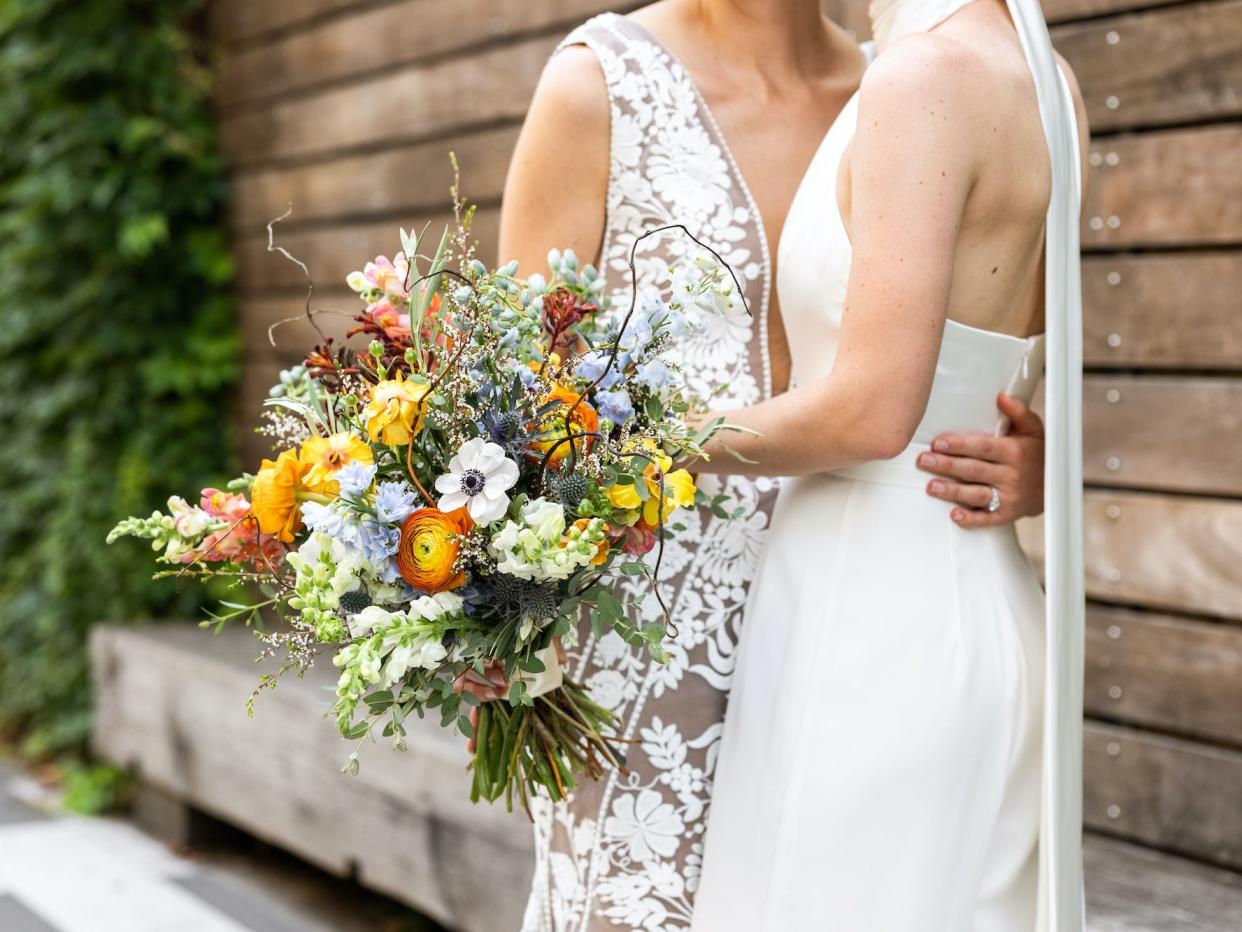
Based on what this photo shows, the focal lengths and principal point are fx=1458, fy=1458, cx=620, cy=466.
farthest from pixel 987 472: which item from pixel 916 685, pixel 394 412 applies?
pixel 394 412

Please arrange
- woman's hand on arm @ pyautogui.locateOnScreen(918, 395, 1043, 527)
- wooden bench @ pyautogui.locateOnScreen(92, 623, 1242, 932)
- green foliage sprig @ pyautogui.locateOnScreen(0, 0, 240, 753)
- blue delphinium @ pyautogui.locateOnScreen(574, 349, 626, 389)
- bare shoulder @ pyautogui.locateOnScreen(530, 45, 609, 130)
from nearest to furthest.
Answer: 1. blue delphinium @ pyautogui.locateOnScreen(574, 349, 626, 389)
2. woman's hand on arm @ pyautogui.locateOnScreen(918, 395, 1043, 527)
3. bare shoulder @ pyautogui.locateOnScreen(530, 45, 609, 130)
4. wooden bench @ pyautogui.locateOnScreen(92, 623, 1242, 932)
5. green foliage sprig @ pyautogui.locateOnScreen(0, 0, 240, 753)

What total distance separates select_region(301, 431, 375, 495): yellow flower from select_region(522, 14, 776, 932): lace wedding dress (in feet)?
1.72

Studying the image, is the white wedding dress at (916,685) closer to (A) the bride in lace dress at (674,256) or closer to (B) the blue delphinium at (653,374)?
(A) the bride in lace dress at (674,256)

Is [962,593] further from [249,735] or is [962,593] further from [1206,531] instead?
[249,735]

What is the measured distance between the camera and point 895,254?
1.58m

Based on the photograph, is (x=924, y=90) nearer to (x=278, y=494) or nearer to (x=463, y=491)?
(x=463, y=491)

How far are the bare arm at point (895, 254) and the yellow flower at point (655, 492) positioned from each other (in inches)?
8.4

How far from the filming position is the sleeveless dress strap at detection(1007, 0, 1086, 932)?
1.64 meters

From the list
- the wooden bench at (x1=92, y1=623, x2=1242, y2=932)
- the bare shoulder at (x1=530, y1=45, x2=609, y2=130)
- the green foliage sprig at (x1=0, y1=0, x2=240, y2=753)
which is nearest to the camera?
the bare shoulder at (x1=530, y1=45, x2=609, y2=130)

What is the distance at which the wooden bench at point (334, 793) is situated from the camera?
2.68 meters

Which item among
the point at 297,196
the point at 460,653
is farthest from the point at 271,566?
the point at 297,196

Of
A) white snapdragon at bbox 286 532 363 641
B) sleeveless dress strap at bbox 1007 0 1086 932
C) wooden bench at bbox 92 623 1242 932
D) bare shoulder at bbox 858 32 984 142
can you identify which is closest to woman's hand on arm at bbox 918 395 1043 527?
sleeveless dress strap at bbox 1007 0 1086 932

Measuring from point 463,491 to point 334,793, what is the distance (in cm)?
288

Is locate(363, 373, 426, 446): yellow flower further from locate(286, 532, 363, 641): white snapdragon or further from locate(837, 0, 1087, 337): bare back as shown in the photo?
locate(837, 0, 1087, 337): bare back
